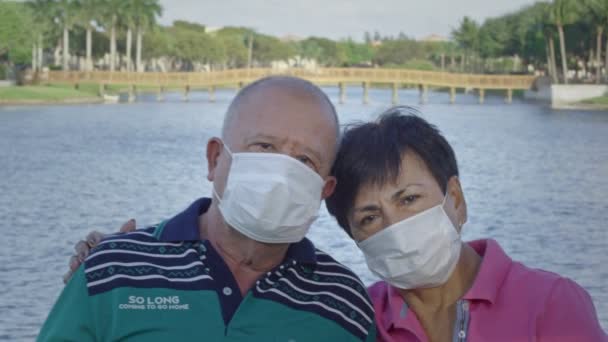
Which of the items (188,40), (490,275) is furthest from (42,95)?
(188,40)

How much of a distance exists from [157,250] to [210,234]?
245 mm

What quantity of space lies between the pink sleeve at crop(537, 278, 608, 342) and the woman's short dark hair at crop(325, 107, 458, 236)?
0.58 m

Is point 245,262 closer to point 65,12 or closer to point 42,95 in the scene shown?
point 42,95

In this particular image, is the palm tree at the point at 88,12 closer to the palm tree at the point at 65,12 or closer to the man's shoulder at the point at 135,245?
the palm tree at the point at 65,12

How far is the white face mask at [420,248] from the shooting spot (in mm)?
3879

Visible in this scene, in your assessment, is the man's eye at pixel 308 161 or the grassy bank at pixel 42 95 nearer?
the man's eye at pixel 308 161

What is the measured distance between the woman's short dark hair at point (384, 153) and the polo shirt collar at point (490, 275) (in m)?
0.28

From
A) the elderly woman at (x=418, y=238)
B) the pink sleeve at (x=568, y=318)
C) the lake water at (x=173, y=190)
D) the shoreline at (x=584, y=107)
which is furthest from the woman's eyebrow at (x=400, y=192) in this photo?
the shoreline at (x=584, y=107)

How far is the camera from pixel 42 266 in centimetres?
1562

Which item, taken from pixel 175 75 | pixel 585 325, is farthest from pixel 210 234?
pixel 175 75

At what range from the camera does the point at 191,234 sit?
3838 millimetres

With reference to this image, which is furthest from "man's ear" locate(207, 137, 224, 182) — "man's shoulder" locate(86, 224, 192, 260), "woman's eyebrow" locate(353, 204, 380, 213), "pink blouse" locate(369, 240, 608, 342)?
"pink blouse" locate(369, 240, 608, 342)

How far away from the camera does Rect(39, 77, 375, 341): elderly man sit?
3586mm

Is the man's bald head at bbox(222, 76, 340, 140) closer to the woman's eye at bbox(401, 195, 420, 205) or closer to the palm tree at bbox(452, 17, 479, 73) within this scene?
the woman's eye at bbox(401, 195, 420, 205)
